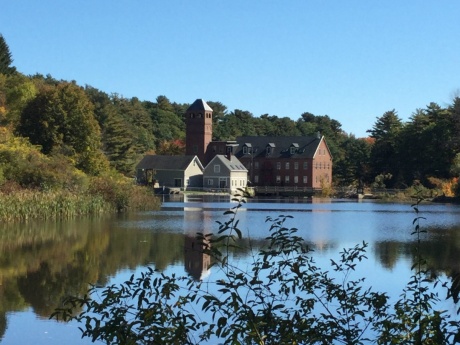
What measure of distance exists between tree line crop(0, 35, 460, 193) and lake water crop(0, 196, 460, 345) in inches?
608

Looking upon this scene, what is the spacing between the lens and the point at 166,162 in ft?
294

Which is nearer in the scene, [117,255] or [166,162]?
[117,255]

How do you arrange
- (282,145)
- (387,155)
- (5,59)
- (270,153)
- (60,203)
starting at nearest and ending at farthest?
1. (60,203)
2. (5,59)
3. (387,155)
4. (282,145)
5. (270,153)

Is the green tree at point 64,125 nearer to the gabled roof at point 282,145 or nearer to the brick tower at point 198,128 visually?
the brick tower at point 198,128

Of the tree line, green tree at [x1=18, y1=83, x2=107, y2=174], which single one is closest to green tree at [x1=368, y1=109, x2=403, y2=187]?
the tree line

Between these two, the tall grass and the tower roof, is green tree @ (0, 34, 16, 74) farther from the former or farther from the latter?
the tall grass

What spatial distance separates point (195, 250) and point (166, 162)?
3204 inches

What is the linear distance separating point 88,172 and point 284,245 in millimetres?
44028

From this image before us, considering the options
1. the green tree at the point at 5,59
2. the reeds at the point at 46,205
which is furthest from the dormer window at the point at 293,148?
the reeds at the point at 46,205

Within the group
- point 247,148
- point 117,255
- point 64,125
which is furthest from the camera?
point 247,148

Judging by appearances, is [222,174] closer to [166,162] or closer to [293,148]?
[166,162]

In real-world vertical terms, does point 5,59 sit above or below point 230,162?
above

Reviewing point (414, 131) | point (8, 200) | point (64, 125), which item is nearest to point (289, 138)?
point (414, 131)

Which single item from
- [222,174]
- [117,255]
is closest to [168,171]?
[222,174]
